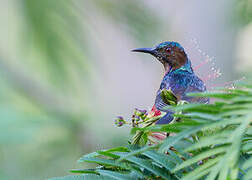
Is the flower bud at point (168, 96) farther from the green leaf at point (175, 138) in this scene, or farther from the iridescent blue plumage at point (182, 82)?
the iridescent blue plumage at point (182, 82)

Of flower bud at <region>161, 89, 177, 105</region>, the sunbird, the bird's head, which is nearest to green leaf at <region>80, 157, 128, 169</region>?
flower bud at <region>161, 89, 177, 105</region>

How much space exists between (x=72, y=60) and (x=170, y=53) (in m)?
0.67

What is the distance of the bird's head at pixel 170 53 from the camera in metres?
2.19

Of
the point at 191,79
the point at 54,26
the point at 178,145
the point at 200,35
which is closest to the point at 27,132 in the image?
the point at 54,26

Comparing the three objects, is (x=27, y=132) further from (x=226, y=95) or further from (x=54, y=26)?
(x=226, y=95)

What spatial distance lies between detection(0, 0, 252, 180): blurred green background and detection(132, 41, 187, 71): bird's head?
160 millimetres

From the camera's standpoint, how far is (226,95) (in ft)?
1.66

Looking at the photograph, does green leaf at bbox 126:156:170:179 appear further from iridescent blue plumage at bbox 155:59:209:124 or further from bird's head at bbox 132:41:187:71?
bird's head at bbox 132:41:187:71

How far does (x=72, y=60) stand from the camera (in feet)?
8.41

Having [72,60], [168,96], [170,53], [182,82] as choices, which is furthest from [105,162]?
[72,60]

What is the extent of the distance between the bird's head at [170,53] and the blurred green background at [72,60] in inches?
6.3

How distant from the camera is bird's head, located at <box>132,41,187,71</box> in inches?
86.3

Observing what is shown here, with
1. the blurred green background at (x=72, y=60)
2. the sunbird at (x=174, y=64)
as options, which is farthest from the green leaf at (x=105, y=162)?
the sunbird at (x=174, y=64)

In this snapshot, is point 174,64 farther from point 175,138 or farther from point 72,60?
point 175,138
